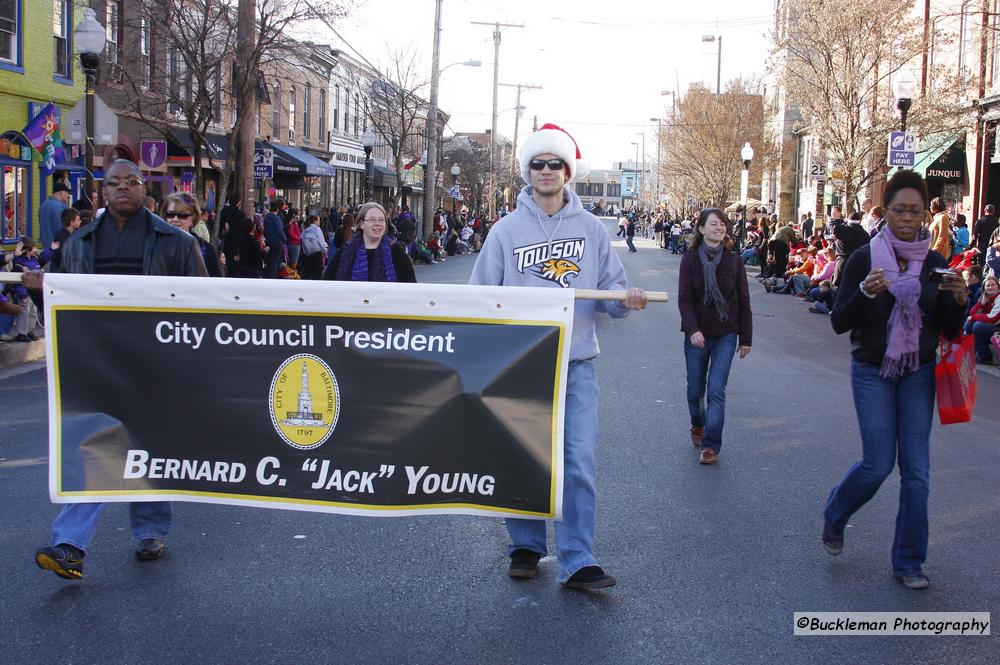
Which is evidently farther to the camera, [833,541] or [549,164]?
[833,541]

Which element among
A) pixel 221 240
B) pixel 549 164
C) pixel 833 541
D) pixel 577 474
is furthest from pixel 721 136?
pixel 577 474

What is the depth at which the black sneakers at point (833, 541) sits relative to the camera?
5.46 meters

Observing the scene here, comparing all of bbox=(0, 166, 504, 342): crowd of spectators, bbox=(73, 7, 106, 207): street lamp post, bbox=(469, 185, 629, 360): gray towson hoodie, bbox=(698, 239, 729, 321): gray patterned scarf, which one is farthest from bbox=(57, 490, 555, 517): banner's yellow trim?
bbox=(73, 7, 106, 207): street lamp post

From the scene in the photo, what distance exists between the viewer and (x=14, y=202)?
21688mm

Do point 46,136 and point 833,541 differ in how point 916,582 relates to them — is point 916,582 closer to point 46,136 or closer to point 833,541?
point 833,541

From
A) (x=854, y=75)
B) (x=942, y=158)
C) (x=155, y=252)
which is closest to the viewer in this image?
(x=155, y=252)

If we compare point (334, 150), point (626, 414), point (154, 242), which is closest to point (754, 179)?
point (334, 150)

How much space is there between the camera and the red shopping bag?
505 cm

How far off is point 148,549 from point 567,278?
2426 millimetres

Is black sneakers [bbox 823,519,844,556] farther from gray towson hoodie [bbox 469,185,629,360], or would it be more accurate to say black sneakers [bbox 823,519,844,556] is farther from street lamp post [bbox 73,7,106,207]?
street lamp post [bbox 73,7,106,207]

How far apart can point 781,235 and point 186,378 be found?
2526 centimetres

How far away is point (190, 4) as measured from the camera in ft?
A: 64.7

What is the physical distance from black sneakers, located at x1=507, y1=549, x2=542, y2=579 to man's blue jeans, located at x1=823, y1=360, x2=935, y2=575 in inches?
64.6

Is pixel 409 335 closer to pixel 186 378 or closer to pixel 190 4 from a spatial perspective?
pixel 186 378
